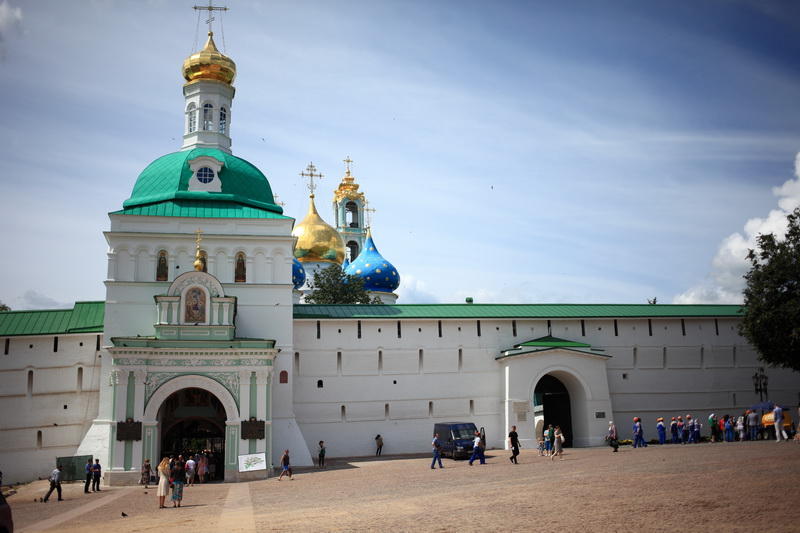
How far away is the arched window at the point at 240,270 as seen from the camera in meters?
28.2

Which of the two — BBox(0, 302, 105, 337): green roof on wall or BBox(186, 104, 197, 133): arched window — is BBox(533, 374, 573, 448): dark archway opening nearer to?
→ BBox(0, 302, 105, 337): green roof on wall

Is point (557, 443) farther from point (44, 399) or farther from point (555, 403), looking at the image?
point (44, 399)

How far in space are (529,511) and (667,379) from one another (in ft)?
72.3

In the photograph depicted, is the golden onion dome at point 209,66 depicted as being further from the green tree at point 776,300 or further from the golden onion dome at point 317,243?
the green tree at point 776,300

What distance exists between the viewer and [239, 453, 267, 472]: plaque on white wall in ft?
76.5

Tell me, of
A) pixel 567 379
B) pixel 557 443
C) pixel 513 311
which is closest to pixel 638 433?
pixel 557 443

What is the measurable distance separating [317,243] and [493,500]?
3665 centimetres

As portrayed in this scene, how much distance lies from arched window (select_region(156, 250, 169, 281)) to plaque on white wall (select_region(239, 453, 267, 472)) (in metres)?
7.81

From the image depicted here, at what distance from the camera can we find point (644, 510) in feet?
38.7

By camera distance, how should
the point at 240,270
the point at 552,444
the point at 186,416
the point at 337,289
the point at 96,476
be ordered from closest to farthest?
the point at 96,476, the point at 552,444, the point at 186,416, the point at 240,270, the point at 337,289

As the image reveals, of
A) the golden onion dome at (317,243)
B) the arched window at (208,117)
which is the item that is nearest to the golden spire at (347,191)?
the golden onion dome at (317,243)

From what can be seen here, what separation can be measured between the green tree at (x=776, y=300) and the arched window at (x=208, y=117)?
22764mm

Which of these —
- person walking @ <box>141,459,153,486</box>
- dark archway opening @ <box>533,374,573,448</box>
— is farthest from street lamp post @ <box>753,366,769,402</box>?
person walking @ <box>141,459,153,486</box>

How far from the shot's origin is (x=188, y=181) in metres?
29.1
